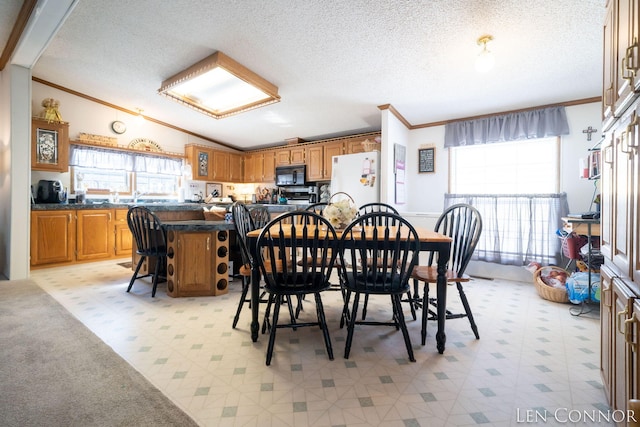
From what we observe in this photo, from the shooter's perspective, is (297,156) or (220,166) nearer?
(297,156)

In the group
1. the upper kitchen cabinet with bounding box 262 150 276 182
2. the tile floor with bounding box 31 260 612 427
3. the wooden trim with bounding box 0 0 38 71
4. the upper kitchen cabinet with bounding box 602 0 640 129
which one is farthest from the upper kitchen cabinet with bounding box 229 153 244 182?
the upper kitchen cabinet with bounding box 602 0 640 129

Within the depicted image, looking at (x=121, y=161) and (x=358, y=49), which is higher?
(x=358, y=49)

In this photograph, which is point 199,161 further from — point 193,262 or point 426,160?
point 426,160

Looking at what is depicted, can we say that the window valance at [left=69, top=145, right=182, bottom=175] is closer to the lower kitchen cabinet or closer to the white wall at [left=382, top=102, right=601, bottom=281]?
Result: the lower kitchen cabinet

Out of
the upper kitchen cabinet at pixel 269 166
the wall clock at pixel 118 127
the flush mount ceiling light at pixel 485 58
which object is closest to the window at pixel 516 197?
the flush mount ceiling light at pixel 485 58

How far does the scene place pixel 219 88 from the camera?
3748mm

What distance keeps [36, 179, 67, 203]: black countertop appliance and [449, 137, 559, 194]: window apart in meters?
5.91

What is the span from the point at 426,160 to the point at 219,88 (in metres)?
3.17

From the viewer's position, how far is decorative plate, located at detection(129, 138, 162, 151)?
558 cm

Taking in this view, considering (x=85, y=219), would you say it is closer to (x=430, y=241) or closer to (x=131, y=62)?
(x=131, y=62)

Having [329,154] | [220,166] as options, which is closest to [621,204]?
[329,154]

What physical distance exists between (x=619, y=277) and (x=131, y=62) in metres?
4.81

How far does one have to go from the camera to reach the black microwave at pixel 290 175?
5.92 metres

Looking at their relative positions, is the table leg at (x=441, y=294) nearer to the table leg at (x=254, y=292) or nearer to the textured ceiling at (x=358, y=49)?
the table leg at (x=254, y=292)
